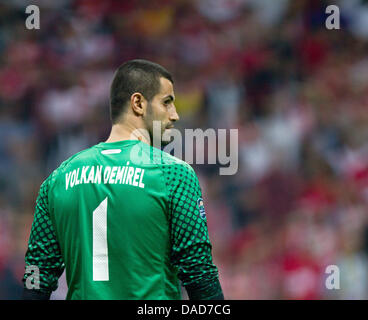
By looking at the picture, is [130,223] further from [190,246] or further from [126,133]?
[126,133]

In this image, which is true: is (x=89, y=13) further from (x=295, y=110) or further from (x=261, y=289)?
(x=261, y=289)

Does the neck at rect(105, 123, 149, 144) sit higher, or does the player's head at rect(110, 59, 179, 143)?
the player's head at rect(110, 59, 179, 143)

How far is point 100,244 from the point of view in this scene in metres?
1.83

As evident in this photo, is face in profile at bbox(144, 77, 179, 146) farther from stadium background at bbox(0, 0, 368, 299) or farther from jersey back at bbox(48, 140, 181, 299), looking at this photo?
stadium background at bbox(0, 0, 368, 299)

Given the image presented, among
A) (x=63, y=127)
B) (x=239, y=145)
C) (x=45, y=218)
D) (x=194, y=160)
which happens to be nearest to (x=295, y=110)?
(x=239, y=145)

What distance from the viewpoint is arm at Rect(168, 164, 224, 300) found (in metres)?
1.83

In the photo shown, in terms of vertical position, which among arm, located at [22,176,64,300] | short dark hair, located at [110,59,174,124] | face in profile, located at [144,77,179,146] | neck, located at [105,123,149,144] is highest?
short dark hair, located at [110,59,174,124]

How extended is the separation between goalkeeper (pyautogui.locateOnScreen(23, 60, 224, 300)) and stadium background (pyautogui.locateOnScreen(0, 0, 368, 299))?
270 cm

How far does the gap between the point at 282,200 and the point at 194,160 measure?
79 cm

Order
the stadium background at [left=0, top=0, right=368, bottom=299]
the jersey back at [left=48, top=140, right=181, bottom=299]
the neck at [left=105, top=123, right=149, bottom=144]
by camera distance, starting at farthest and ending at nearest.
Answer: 1. the stadium background at [left=0, top=0, right=368, bottom=299]
2. the neck at [left=105, top=123, right=149, bottom=144]
3. the jersey back at [left=48, top=140, right=181, bottom=299]

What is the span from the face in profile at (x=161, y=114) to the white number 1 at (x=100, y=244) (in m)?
0.31

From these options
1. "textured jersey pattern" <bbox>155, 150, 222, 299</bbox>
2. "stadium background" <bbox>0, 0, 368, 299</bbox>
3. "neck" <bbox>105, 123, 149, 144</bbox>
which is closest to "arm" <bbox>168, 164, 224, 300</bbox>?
"textured jersey pattern" <bbox>155, 150, 222, 299</bbox>

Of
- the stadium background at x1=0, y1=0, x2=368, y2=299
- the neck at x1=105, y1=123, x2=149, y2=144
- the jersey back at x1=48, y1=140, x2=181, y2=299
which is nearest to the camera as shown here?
the jersey back at x1=48, y1=140, x2=181, y2=299

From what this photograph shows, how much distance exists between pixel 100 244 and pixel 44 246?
0.27 metres
